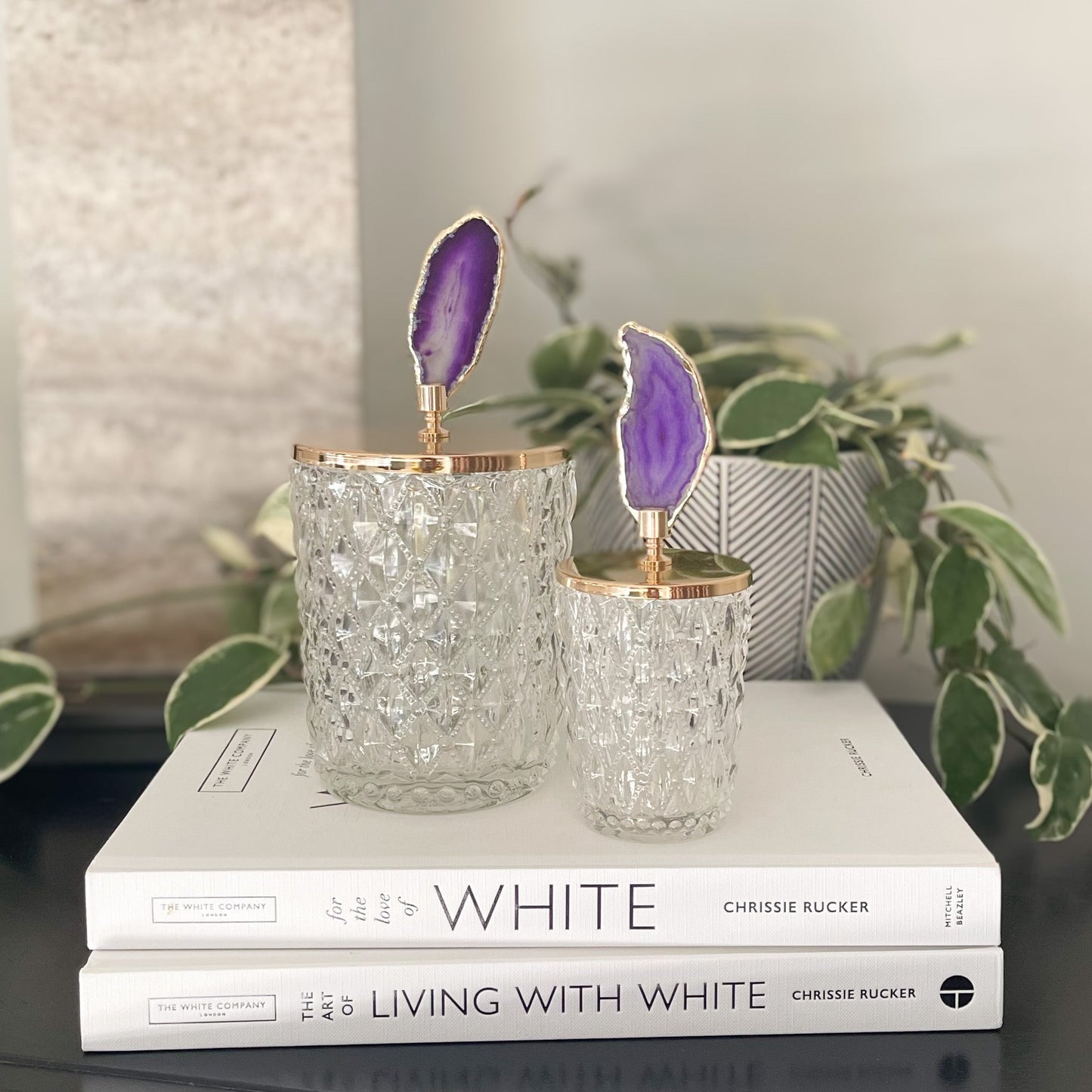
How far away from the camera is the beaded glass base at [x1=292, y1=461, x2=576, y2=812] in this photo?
1.80ft

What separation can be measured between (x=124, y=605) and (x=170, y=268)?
252mm

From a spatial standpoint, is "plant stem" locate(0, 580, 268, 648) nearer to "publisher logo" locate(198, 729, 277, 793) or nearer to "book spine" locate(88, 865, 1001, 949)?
"publisher logo" locate(198, 729, 277, 793)

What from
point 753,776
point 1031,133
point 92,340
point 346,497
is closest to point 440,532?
point 346,497

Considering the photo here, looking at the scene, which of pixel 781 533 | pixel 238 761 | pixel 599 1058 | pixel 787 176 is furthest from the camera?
pixel 787 176

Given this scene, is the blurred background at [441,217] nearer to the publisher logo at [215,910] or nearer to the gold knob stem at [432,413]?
the gold knob stem at [432,413]

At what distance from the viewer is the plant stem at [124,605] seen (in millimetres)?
853

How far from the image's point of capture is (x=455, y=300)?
554 mm

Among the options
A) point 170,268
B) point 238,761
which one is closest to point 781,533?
point 238,761

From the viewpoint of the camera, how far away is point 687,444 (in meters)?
0.50

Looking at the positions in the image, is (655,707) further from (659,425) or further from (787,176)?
(787,176)

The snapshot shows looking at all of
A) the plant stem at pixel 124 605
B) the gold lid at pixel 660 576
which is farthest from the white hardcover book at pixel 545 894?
the plant stem at pixel 124 605

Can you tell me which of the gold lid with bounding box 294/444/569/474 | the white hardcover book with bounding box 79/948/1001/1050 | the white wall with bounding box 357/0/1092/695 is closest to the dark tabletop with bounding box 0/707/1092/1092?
the white hardcover book with bounding box 79/948/1001/1050

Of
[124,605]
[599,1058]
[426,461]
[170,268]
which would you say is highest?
[170,268]

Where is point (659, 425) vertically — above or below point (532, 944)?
above
